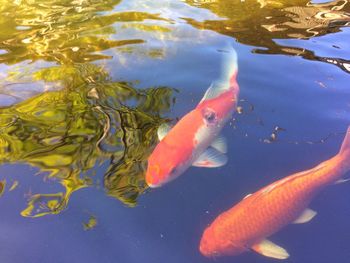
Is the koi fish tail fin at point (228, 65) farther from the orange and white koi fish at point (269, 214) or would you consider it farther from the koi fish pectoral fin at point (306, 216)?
the koi fish pectoral fin at point (306, 216)

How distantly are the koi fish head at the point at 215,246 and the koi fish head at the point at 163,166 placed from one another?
505 mm

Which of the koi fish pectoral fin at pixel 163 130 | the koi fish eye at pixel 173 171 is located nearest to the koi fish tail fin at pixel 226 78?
the koi fish pectoral fin at pixel 163 130

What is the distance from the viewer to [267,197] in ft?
9.36

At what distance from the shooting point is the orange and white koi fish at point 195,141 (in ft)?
9.95

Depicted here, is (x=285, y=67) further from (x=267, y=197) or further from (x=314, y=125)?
(x=267, y=197)

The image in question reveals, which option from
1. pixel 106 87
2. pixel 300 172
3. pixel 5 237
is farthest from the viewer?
pixel 106 87

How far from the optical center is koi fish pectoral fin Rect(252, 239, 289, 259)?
8.50ft

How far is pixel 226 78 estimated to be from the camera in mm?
4090

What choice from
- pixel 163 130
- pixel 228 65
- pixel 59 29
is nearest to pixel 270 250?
pixel 163 130

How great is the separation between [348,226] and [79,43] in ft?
13.0

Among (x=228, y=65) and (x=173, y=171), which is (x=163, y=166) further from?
(x=228, y=65)

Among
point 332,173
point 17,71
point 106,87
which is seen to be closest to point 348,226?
point 332,173

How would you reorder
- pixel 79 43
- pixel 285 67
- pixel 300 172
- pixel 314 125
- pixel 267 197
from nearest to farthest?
pixel 267 197 → pixel 300 172 → pixel 314 125 → pixel 285 67 → pixel 79 43

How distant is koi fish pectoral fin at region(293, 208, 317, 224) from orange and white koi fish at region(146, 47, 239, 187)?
2.24 ft
